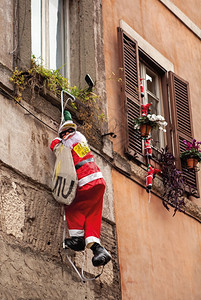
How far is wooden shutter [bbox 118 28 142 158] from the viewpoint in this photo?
347 inches

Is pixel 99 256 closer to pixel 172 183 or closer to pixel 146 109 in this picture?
pixel 172 183

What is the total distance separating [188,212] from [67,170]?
9.16ft

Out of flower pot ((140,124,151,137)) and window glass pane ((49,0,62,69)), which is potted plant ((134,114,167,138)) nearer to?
flower pot ((140,124,151,137))

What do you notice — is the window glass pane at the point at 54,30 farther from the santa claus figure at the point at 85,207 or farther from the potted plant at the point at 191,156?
the potted plant at the point at 191,156

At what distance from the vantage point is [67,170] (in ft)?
23.0

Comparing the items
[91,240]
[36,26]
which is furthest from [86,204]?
[36,26]

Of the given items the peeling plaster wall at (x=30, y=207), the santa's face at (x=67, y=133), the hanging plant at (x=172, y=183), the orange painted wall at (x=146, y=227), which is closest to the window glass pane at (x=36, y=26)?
the peeling plaster wall at (x=30, y=207)

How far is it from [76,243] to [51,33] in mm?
2689

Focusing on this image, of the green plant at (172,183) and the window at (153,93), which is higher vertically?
the window at (153,93)

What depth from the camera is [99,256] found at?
684 cm

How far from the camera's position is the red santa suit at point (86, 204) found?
277 inches

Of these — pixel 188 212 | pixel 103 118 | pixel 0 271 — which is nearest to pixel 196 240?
pixel 188 212

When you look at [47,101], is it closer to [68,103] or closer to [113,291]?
[68,103]

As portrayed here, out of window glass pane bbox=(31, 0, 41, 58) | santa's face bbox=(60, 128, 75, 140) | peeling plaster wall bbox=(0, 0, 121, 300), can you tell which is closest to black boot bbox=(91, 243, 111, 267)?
peeling plaster wall bbox=(0, 0, 121, 300)
